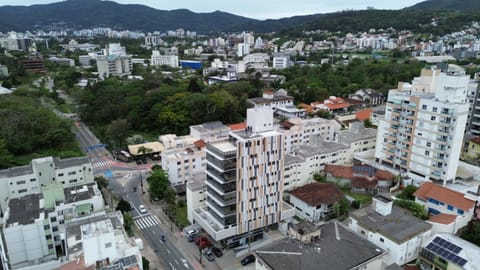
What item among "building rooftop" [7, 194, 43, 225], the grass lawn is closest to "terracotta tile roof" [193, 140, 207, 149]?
the grass lawn

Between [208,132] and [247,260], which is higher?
[208,132]

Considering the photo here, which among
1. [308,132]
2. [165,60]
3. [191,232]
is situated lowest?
[191,232]

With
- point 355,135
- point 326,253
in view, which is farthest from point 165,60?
point 326,253

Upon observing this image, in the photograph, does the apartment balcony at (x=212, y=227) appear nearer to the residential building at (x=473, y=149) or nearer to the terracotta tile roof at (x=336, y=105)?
the residential building at (x=473, y=149)

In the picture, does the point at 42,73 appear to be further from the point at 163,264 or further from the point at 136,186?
the point at 163,264

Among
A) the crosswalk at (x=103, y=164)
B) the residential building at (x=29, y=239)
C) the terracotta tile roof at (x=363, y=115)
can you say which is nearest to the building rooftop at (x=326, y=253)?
the residential building at (x=29, y=239)

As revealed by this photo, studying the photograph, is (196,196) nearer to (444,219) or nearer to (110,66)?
(444,219)

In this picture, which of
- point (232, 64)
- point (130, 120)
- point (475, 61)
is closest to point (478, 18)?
point (475, 61)
